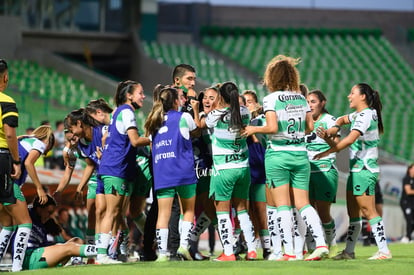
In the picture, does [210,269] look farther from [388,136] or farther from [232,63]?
[232,63]

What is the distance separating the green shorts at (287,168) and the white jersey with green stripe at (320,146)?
113 centimetres

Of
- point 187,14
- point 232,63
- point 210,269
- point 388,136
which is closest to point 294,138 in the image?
point 210,269

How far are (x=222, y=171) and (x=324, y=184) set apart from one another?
144cm

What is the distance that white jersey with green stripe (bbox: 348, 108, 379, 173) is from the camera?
11594 millimetres

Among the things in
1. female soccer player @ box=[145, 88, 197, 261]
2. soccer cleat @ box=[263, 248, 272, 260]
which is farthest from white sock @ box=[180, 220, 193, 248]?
soccer cleat @ box=[263, 248, 272, 260]

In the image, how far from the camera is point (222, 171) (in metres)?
11.4

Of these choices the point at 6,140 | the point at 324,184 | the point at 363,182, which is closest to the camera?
the point at 6,140

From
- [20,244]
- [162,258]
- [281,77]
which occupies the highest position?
[281,77]

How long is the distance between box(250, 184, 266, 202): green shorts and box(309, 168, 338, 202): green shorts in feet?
2.13

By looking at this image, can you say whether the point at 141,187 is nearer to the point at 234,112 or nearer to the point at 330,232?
the point at 234,112

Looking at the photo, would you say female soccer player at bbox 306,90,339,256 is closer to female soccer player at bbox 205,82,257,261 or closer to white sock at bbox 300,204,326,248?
female soccer player at bbox 205,82,257,261

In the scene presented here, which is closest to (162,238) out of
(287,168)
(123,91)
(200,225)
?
(200,225)

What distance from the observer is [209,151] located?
12.4 metres

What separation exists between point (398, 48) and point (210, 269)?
3497cm
